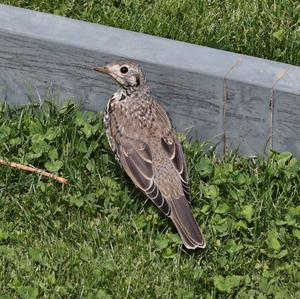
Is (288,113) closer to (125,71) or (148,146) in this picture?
(148,146)

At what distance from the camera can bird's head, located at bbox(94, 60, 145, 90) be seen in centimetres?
892

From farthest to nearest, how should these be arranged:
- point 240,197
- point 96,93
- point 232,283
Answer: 1. point 96,93
2. point 240,197
3. point 232,283

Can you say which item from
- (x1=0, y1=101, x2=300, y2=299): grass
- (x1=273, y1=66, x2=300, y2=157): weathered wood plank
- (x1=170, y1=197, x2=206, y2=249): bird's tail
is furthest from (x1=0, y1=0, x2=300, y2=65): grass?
(x1=170, y1=197, x2=206, y2=249): bird's tail

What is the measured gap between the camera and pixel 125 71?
29.4 ft

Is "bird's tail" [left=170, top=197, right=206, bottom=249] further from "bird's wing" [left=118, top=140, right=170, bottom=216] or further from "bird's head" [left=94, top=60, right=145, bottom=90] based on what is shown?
"bird's head" [left=94, top=60, right=145, bottom=90]

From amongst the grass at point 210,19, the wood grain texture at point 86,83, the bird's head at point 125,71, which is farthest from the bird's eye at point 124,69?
the grass at point 210,19

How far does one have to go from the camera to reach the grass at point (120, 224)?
823 centimetres

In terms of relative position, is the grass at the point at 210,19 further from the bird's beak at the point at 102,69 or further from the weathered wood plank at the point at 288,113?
the bird's beak at the point at 102,69

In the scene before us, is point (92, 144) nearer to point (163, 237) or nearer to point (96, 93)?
point (96, 93)

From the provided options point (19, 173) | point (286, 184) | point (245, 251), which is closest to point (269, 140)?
point (286, 184)

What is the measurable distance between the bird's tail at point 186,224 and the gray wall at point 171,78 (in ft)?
2.53

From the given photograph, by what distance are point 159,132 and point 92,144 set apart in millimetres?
529

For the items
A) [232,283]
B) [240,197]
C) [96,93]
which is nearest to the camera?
[232,283]

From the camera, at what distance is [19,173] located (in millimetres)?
9164
